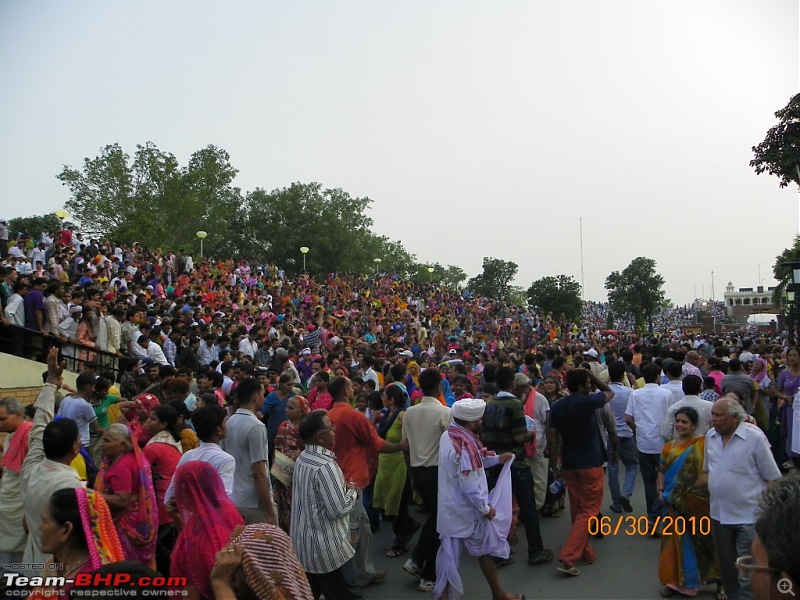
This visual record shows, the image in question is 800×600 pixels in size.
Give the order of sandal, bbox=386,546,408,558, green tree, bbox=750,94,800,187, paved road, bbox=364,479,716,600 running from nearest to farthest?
paved road, bbox=364,479,716,600 → sandal, bbox=386,546,408,558 → green tree, bbox=750,94,800,187

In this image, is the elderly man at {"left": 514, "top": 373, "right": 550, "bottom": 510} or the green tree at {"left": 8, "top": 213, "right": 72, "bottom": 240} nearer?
the elderly man at {"left": 514, "top": 373, "right": 550, "bottom": 510}

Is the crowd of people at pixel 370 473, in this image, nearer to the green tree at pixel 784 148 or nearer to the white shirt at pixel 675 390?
the white shirt at pixel 675 390

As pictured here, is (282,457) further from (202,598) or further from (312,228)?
(312,228)

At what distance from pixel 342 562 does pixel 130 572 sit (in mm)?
2617

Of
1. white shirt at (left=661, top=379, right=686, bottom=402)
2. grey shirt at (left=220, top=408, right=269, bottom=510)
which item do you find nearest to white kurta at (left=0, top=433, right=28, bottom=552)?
grey shirt at (left=220, top=408, right=269, bottom=510)

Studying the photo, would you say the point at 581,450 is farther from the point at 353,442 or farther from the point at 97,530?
the point at 97,530

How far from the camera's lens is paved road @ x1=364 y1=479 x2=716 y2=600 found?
5.88 meters

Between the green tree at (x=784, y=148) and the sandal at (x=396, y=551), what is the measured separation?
19.7 metres

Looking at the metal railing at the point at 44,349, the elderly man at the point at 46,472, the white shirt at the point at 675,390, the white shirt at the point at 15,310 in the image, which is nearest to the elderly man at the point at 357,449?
the elderly man at the point at 46,472

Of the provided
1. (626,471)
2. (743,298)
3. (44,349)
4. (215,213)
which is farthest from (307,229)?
(743,298)

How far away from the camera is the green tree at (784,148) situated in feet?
69.9

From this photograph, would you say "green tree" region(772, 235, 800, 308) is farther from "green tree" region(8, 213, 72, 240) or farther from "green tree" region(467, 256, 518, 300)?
"green tree" region(8, 213, 72, 240)

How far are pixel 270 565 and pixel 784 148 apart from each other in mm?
23477

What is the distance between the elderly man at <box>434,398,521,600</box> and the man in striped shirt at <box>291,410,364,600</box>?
88cm
